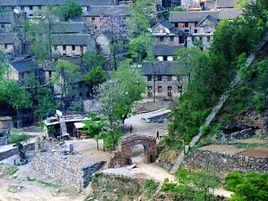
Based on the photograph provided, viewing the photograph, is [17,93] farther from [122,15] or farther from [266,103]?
[266,103]

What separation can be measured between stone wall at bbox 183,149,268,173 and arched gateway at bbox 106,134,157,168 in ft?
14.0

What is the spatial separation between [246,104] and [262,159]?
7437mm

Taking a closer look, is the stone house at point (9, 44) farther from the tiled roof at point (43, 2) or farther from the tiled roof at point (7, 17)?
the tiled roof at point (43, 2)

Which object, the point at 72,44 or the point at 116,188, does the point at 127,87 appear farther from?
the point at 72,44

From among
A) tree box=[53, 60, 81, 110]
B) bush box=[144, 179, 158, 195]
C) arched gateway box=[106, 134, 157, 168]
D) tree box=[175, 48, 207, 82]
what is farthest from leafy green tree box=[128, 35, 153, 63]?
bush box=[144, 179, 158, 195]

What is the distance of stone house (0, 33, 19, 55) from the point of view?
3529 inches

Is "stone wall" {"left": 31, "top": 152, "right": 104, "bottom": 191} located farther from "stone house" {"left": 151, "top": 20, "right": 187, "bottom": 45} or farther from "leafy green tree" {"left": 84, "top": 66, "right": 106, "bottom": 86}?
"stone house" {"left": 151, "top": 20, "right": 187, "bottom": 45}

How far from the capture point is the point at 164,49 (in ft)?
270

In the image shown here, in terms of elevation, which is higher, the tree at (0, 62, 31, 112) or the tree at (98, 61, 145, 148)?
the tree at (98, 61, 145, 148)

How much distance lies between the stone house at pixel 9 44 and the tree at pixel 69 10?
9777 millimetres

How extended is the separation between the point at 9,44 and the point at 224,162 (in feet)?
166

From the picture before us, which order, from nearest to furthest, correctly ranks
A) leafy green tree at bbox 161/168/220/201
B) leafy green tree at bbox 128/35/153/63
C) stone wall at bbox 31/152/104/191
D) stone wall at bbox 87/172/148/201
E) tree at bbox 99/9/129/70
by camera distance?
leafy green tree at bbox 161/168/220/201 → stone wall at bbox 87/172/148/201 → stone wall at bbox 31/152/104/191 → leafy green tree at bbox 128/35/153/63 → tree at bbox 99/9/129/70

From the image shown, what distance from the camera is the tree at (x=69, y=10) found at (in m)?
99.1

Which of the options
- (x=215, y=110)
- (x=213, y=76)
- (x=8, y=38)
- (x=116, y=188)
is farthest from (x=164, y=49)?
(x=116, y=188)
